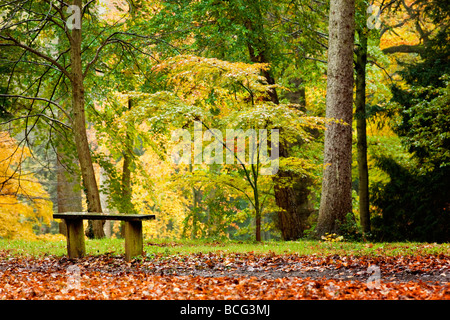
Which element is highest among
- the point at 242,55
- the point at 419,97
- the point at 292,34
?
the point at 292,34

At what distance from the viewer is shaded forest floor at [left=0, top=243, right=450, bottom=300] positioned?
4664 mm

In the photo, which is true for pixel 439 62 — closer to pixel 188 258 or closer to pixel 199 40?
pixel 199 40

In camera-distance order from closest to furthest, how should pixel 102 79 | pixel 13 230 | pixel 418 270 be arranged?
pixel 418 270
pixel 102 79
pixel 13 230

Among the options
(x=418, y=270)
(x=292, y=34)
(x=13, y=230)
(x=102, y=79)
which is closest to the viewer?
(x=418, y=270)

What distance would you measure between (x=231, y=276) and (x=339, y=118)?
5.60 m

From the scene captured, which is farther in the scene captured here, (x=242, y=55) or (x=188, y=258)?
(x=242, y=55)

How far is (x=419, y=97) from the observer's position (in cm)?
1260

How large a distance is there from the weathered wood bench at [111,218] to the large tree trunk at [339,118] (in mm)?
4654

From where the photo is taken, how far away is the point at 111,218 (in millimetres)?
7219

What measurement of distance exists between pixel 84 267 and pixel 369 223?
8777mm

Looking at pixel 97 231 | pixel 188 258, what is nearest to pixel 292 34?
pixel 97 231

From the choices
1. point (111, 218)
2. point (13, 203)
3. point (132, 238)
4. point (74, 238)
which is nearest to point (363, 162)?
point (132, 238)

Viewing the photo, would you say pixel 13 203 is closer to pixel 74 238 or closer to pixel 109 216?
pixel 74 238

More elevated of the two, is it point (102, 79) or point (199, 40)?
point (199, 40)
